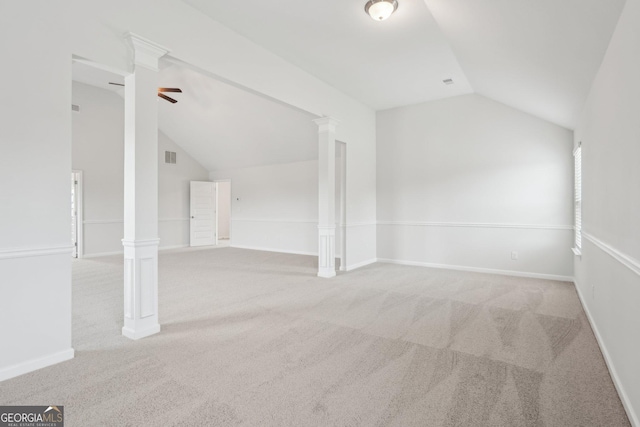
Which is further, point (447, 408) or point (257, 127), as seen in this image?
point (257, 127)

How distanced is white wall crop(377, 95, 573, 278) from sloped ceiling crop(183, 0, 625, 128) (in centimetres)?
53

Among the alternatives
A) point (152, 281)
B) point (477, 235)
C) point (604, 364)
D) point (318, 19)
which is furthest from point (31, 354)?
point (477, 235)

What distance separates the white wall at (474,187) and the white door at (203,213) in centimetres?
568

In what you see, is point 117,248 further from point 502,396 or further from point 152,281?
point 502,396

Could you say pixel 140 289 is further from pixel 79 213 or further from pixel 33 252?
pixel 79 213

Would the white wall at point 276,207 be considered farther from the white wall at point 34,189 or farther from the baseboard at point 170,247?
the white wall at point 34,189

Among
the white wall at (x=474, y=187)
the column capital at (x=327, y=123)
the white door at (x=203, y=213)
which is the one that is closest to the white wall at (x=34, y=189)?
the column capital at (x=327, y=123)

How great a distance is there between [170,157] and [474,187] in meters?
7.93

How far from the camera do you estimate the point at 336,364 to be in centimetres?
237

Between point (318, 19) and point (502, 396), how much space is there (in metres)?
3.71

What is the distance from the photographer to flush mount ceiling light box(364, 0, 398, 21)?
3.00 m

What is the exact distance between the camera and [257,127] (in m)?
7.44

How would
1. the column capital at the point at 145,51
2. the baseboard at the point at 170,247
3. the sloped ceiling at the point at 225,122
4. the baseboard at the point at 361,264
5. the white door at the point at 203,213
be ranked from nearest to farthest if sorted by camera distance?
the column capital at the point at 145,51 < the baseboard at the point at 361,264 < the sloped ceiling at the point at 225,122 < the baseboard at the point at 170,247 < the white door at the point at 203,213

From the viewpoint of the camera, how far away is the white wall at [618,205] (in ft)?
5.60
